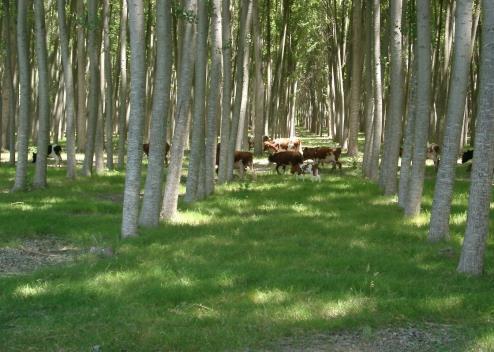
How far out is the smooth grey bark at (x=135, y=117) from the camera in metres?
11.0

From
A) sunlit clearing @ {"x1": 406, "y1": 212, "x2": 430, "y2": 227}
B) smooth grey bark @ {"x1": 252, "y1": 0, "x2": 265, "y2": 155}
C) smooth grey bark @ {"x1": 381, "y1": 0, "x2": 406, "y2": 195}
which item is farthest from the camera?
smooth grey bark @ {"x1": 252, "y1": 0, "x2": 265, "y2": 155}

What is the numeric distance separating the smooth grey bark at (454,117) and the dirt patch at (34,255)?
590 cm

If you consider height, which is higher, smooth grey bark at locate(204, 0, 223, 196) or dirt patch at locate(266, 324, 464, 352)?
smooth grey bark at locate(204, 0, 223, 196)

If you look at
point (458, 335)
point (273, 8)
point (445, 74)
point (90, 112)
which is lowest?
point (458, 335)

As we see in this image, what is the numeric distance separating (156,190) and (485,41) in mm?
6253

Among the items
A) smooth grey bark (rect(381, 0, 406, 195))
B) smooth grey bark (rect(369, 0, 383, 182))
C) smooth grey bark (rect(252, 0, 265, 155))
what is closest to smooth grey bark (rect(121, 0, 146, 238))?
smooth grey bark (rect(381, 0, 406, 195))

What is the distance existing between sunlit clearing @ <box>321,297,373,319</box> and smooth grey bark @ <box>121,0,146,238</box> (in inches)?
202

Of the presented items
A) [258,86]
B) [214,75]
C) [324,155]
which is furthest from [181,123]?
[258,86]

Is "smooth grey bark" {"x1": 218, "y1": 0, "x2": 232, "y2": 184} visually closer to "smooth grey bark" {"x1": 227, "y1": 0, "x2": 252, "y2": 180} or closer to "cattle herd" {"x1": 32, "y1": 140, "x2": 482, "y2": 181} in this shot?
"smooth grey bark" {"x1": 227, "y1": 0, "x2": 252, "y2": 180}

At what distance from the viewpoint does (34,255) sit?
10.4m

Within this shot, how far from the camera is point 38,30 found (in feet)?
54.7

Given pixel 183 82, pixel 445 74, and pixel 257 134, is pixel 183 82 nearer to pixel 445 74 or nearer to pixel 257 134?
pixel 445 74

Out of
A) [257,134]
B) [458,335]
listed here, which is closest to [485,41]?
[458,335]

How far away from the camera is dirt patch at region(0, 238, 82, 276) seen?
31.3 ft
